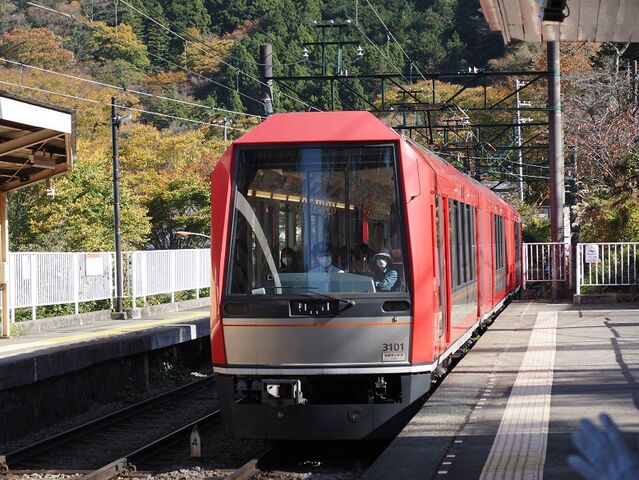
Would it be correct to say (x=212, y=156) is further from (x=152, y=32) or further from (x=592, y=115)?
(x=152, y=32)

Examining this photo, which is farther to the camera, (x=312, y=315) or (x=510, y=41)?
(x=510, y=41)

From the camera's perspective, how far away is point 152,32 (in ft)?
278

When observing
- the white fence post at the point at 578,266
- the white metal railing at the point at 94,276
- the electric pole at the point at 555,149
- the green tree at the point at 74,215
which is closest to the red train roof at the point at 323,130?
the white metal railing at the point at 94,276

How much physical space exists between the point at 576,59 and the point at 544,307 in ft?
125

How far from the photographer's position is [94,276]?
2420 cm

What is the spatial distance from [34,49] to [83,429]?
61535 mm

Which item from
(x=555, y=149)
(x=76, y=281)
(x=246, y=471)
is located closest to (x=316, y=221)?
(x=246, y=471)

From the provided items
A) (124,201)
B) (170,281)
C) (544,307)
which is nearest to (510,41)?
(544,307)

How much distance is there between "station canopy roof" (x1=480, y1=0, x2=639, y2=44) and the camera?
815 cm

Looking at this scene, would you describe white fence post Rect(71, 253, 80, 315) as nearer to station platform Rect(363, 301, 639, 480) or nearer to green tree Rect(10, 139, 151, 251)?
green tree Rect(10, 139, 151, 251)

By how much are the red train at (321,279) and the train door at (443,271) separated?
497 mm

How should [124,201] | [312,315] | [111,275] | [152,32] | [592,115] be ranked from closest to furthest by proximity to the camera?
[312,315] < [111,275] < [124,201] < [592,115] < [152,32]

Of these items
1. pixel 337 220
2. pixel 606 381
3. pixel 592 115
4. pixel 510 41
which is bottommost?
pixel 606 381

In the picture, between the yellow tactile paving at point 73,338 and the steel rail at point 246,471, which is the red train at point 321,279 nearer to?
the steel rail at point 246,471
